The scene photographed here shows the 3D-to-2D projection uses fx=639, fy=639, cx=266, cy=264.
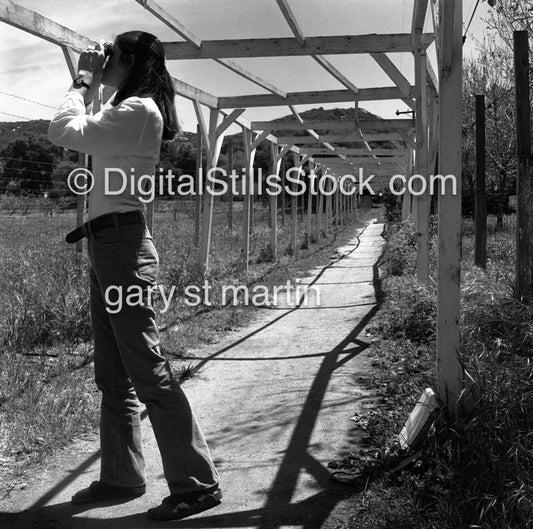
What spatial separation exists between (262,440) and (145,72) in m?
2.29

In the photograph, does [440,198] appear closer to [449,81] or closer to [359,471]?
[449,81]

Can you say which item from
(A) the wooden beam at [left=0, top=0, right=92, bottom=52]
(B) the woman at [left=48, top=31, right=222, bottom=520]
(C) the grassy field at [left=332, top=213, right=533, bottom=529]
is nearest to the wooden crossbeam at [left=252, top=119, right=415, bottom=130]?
(A) the wooden beam at [left=0, top=0, right=92, bottom=52]

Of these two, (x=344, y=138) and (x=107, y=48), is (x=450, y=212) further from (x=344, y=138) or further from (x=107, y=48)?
(x=344, y=138)

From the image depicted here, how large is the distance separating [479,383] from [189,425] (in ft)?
5.03

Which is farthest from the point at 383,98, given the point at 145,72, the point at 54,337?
the point at 145,72

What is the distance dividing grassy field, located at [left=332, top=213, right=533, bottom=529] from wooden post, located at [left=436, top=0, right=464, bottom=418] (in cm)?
16

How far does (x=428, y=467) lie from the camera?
10.1 ft

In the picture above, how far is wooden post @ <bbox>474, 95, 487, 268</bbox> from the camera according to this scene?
669 centimetres

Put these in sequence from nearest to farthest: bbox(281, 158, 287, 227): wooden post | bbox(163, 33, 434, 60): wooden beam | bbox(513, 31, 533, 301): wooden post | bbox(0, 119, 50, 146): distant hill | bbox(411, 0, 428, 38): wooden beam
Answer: bbox(513, 31, 533, 301): wooden post → bbox(411, 0, 428, 38): wooden beam → bbox(163, 33, 434, 60): wooden beam → bbox(0, 119, 50, 146): distant hill → bbox(281, 158, 287, 227): wooden post

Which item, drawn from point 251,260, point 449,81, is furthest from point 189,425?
point 251,260

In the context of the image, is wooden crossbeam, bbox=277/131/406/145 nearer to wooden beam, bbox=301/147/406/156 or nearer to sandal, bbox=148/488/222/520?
wooden beam, bbox=301/147/406/156

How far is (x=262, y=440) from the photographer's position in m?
3.94

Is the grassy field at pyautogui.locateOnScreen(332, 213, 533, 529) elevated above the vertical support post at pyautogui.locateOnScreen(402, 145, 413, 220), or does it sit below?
below

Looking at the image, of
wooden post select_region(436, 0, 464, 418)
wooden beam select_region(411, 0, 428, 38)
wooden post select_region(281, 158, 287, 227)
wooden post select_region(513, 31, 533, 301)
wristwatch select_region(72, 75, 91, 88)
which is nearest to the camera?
wristwatch select_region(72, 75, 91, 88)
